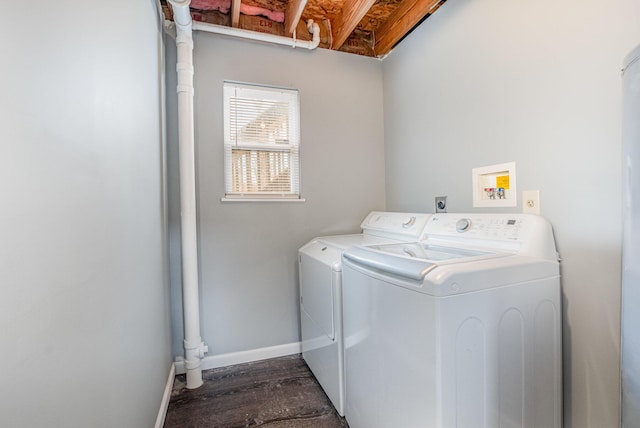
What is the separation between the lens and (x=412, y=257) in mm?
1202

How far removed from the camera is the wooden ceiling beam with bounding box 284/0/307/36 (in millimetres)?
1945

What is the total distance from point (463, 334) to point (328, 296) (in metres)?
0.82

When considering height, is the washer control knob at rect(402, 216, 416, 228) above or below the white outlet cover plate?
below

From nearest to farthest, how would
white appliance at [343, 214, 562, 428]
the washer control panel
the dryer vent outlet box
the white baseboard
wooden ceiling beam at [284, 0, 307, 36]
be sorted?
white appliance at [343, 214, 562, 428] → the washer control panel → the dryer vent outlet box → wooden ceiling beam at [284, 0, 307, 36] → the white baseboard

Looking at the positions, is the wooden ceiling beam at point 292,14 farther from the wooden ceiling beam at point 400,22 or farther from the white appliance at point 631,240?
the white appliance at point 631,240

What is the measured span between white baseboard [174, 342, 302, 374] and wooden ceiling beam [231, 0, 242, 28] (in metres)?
2.50

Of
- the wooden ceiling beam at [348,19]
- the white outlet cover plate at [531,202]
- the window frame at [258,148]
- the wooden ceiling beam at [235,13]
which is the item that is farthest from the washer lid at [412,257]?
the wooden ceiling beam at [235,13]

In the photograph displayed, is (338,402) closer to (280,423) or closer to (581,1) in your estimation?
(280,423)

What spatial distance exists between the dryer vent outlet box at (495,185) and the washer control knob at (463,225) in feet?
0.65

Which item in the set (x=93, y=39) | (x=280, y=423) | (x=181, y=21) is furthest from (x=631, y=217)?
(x=181, y=21)

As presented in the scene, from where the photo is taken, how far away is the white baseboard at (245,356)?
2100mm

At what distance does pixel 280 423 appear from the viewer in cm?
158

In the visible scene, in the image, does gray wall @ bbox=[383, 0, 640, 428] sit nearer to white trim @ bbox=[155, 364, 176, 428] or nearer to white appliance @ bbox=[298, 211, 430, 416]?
white appliance @ bbox=[298, 211, 430, 416]

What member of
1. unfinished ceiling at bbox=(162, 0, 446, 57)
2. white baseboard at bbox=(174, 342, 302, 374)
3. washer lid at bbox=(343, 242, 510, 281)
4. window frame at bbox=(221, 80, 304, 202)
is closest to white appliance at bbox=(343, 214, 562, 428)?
washer lid at bbox=(343, 242, 510, 281)
